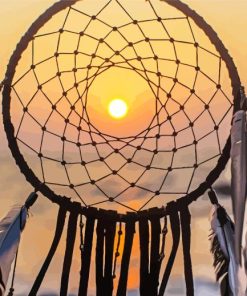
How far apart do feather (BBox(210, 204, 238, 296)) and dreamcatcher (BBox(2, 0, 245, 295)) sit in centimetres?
1

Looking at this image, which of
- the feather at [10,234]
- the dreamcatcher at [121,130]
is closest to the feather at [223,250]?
the dreamcatcher at [121,130]

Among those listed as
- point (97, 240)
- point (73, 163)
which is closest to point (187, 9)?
point (73, 163)

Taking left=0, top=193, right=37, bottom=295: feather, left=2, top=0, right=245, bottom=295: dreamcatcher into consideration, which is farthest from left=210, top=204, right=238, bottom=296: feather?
left=0, top=193, right=37, bottom=295: feather

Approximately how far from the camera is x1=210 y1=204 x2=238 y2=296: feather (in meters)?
2.14

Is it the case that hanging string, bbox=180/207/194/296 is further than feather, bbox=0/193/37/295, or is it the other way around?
hanging string, bbox=180/207/194/296

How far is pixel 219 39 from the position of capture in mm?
2725

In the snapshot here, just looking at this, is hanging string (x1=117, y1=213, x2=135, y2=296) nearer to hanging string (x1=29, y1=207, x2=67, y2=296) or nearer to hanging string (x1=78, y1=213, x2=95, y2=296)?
hanging string (x1=78, y1=213, x2=95, y2=296)

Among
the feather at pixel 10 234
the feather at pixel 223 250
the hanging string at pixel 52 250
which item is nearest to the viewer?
the feather at pixel 223 250

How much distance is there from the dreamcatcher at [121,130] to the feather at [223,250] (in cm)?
1

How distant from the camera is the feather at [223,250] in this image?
214 centimetres

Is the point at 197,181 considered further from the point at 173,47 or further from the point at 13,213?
the point at 13,213

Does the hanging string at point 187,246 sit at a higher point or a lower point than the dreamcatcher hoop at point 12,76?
lower

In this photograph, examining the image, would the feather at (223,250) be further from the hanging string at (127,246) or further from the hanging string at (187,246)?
the hanging string at (127,246)

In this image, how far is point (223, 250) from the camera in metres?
2.33
